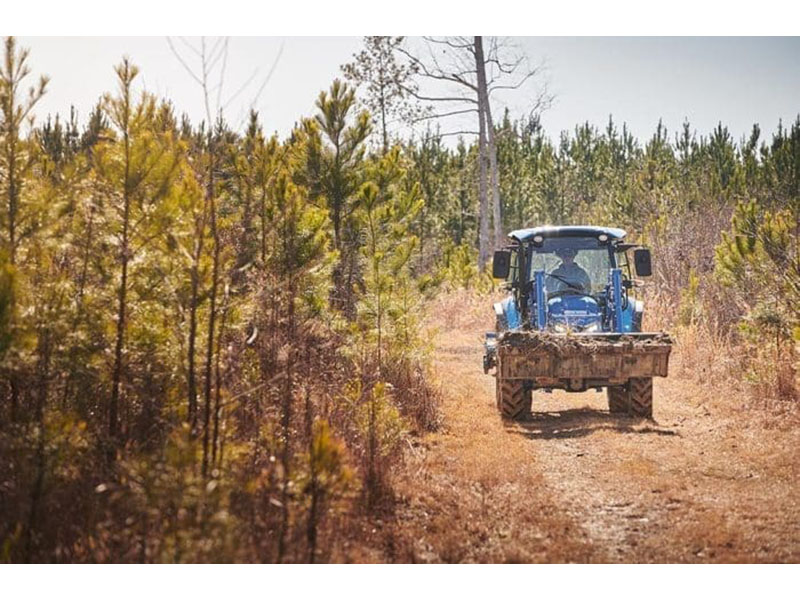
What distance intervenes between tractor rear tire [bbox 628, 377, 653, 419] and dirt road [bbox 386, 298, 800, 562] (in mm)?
165

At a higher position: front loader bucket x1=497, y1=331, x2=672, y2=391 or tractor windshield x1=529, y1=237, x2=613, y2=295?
tractor windshield x1=529, y1=237, x2=613, y2=295

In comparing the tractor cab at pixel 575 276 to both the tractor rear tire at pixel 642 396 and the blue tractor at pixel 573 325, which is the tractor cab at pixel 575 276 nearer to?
the blue tractor at pixel 573 325

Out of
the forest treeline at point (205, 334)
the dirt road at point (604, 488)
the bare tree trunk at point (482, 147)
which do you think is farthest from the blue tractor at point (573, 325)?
Result: the bare tree trunk at point (482, 147)

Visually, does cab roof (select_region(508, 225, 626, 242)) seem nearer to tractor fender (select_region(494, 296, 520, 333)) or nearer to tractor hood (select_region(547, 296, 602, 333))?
tractor hood (select_region(547, 296, 602, 333))

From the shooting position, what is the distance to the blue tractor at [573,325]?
6805 millimetres

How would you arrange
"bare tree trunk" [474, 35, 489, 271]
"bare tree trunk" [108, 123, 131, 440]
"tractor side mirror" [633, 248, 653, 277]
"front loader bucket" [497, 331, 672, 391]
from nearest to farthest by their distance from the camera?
"bare tree trunk" [108, 123, 131, 440]
"front loader bucket" [497, 331, 672, 391]
"tractor side mirror" [633, 248, 653, 277]
"bare tree trunk" [474, 35, 489, 271]

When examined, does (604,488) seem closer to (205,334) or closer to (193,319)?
(205,334)

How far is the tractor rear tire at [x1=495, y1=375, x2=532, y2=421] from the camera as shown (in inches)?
283

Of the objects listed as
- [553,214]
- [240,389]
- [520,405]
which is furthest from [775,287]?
[553,214]

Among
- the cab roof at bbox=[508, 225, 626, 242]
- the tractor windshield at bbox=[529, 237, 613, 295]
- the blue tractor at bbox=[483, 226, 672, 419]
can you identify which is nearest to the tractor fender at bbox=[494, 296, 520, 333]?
the blue tractor at bbox=[483, 226, 672, 419]

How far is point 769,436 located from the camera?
6.36 m

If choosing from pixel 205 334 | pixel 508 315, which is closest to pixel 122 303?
pixel 205 334

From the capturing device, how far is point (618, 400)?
24.9ft

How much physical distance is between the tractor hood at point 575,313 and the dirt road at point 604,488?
2.73ft
